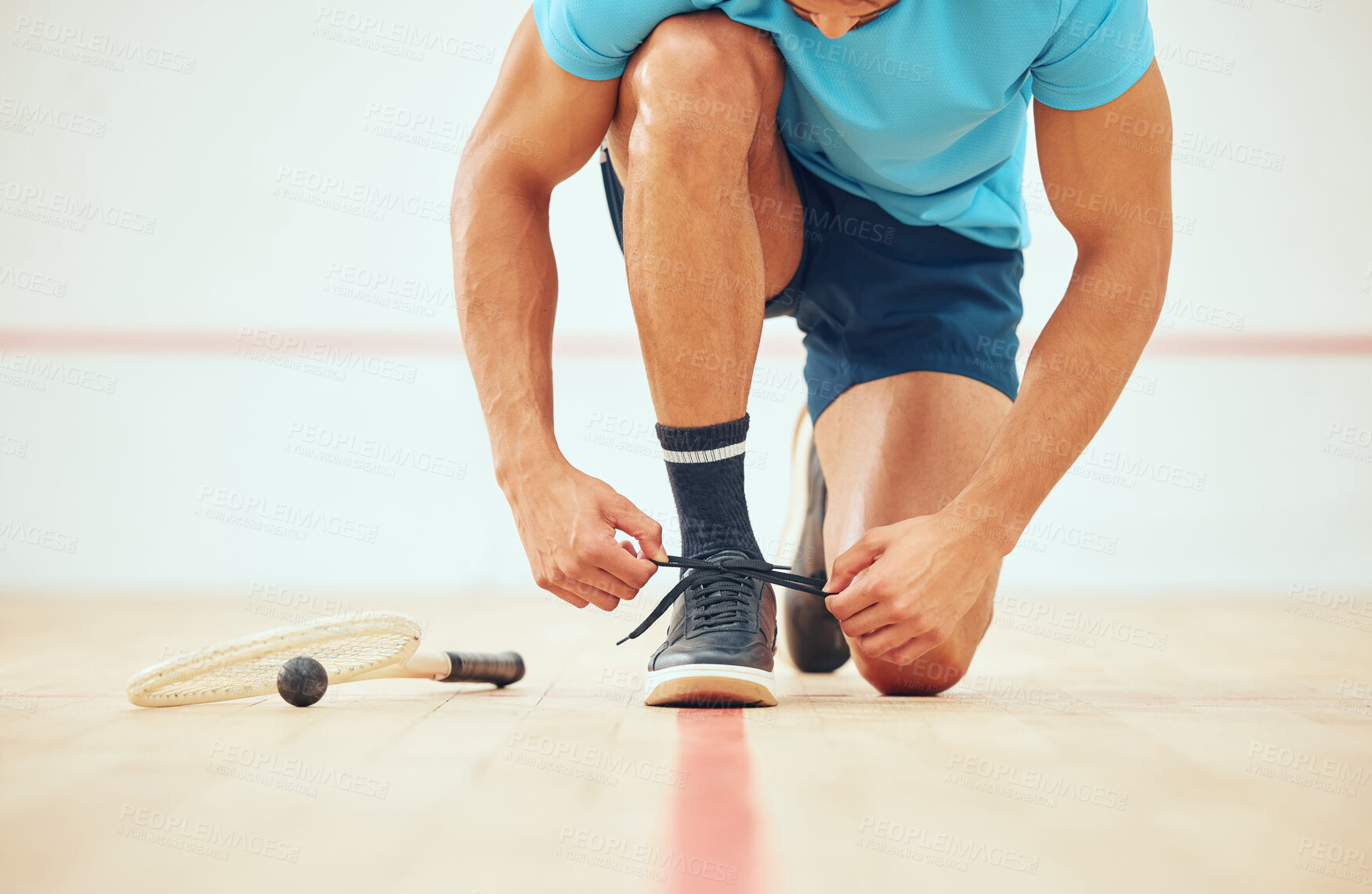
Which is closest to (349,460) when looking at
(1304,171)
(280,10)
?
(280,10)

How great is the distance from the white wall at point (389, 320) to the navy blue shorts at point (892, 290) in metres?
1.80

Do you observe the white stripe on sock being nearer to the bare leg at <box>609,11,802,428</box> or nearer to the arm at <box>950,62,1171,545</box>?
the bare leg at <box>609,11,802,428</box>

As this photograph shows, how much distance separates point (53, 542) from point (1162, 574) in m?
3.55

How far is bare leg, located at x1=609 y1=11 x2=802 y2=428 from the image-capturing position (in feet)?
2.83

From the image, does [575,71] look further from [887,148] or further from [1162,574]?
[1162,574]

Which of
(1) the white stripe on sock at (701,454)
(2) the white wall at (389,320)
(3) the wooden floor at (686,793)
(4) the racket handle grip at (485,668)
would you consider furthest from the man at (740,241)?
(2) the white wall at (389,320)

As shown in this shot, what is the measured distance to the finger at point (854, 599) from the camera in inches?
31.6

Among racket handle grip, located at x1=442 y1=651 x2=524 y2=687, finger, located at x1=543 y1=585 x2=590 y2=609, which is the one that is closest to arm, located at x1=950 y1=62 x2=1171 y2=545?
finger, located at x1=543 y1=585 x2=590 y2=609

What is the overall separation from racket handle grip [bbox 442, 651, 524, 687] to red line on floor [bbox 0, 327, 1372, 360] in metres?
2.09

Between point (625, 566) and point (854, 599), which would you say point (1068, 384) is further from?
point (625, 566)

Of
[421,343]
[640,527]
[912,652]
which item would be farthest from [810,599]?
[421,343]

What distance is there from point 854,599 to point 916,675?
336 mm

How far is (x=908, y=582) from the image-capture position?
0.81m

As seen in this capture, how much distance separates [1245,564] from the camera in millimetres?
3090
